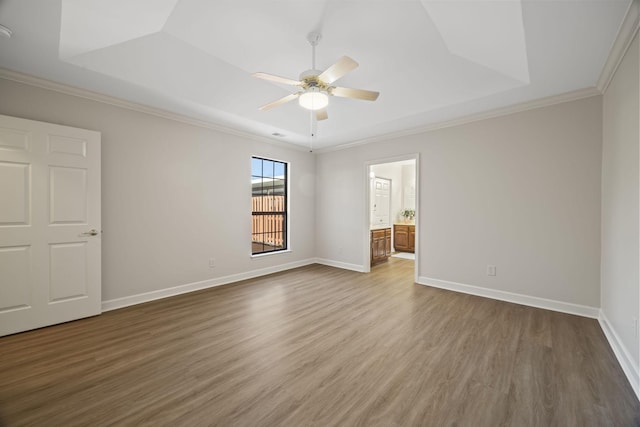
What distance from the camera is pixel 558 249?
130 inches

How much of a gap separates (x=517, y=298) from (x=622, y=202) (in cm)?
178

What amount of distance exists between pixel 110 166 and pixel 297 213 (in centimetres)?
332

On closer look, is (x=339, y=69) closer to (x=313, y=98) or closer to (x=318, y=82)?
(x=318, y=82)

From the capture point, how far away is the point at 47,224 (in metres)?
2.90

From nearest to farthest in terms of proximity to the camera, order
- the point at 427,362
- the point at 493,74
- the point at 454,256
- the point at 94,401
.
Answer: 1. the point at 94,401
2. the point at 427,362
3. the point at 493,74
4. the point at 454,256

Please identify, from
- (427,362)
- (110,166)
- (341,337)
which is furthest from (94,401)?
(110,166)

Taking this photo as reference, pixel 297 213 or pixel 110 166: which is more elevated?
pixel 110 166

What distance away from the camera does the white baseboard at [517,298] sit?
315 centimetres

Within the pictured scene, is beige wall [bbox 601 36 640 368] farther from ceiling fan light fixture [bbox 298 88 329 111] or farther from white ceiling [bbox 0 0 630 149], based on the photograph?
ceiling fan light fixture [bbox 298 88 329 111]

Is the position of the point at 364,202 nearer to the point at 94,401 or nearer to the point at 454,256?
the point at 454,256

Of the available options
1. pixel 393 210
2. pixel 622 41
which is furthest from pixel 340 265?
pixel 622 41

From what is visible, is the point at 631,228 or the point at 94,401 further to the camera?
the point at 631,228

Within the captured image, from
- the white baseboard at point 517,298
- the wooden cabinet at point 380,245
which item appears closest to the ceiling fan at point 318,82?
the white baseboard at point 517,298

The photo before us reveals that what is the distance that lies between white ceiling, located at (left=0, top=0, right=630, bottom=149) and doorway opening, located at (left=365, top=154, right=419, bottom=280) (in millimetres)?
3234
